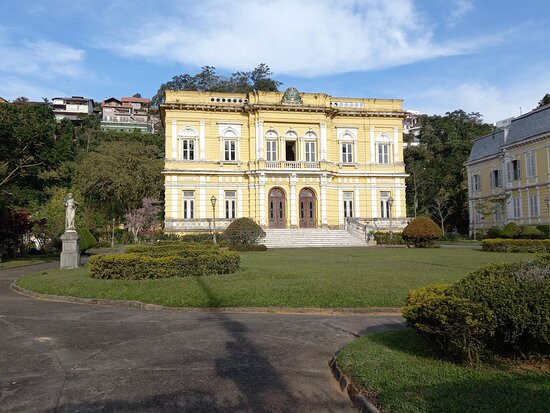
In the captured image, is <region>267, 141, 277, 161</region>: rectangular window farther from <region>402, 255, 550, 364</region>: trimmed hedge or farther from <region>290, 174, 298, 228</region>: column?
<region>402, 255, 550, 364</region>: trimmed hedge

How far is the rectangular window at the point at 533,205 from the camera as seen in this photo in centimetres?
3944

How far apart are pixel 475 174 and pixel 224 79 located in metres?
44.2

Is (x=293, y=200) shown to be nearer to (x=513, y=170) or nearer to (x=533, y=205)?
(x=533, y=205)

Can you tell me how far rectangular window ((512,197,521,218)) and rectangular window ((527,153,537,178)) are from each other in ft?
9.08

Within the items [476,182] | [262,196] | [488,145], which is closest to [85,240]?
[262,196]

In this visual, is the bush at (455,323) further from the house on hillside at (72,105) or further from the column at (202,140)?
the house on hillside at (72,105)

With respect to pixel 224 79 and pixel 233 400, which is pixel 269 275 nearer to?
pixel 233 400

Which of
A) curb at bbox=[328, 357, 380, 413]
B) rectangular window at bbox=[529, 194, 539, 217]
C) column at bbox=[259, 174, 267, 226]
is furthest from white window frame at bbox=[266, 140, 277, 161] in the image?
curb at bbox=[328, 357, 380, 413]

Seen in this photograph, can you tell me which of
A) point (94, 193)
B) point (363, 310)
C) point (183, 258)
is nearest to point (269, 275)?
point (183, 258)

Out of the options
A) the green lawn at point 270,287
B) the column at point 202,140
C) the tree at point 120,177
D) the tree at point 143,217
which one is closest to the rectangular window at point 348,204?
the column at point 202,140

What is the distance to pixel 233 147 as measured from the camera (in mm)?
39656

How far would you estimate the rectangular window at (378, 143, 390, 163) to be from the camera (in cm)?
4219

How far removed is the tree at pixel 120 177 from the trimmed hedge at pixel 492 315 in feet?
143

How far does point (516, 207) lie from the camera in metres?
42.2
